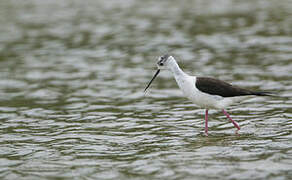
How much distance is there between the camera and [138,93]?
576 inches

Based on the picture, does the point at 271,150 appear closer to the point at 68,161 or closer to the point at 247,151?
the point at 247,151

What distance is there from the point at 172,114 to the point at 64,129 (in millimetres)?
2754

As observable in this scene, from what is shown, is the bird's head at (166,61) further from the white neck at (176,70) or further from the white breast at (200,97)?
the white breast at (200,97)

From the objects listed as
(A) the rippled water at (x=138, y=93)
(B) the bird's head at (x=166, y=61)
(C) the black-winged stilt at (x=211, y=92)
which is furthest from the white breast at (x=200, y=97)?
(A) the rippled water at (x=138, y=93)

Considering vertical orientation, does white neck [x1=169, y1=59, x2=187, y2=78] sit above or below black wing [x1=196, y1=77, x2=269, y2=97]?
above

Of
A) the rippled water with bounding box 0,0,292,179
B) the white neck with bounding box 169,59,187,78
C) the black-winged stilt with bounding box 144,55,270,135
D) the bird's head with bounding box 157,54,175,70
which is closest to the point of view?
the rippled water with bounding box 0,0,292,179

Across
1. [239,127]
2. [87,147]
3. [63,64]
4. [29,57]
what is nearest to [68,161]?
[87,147]

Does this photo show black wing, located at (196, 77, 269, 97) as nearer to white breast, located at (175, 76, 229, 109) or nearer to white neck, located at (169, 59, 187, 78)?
white breast, located at (175, 76, 229, 109)

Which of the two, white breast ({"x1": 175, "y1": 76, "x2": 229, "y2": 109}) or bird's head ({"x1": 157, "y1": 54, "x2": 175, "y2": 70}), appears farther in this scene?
bird's head ({"x1": 157, "y1": 54, "x2": 175, "y2": 70})

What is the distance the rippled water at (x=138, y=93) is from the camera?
8617mm

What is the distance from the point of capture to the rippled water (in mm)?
8617

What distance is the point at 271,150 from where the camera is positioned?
29.0ft

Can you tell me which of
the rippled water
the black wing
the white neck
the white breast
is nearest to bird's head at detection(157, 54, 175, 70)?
the white neck

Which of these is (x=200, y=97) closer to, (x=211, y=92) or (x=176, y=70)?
(x=211, y=92)
